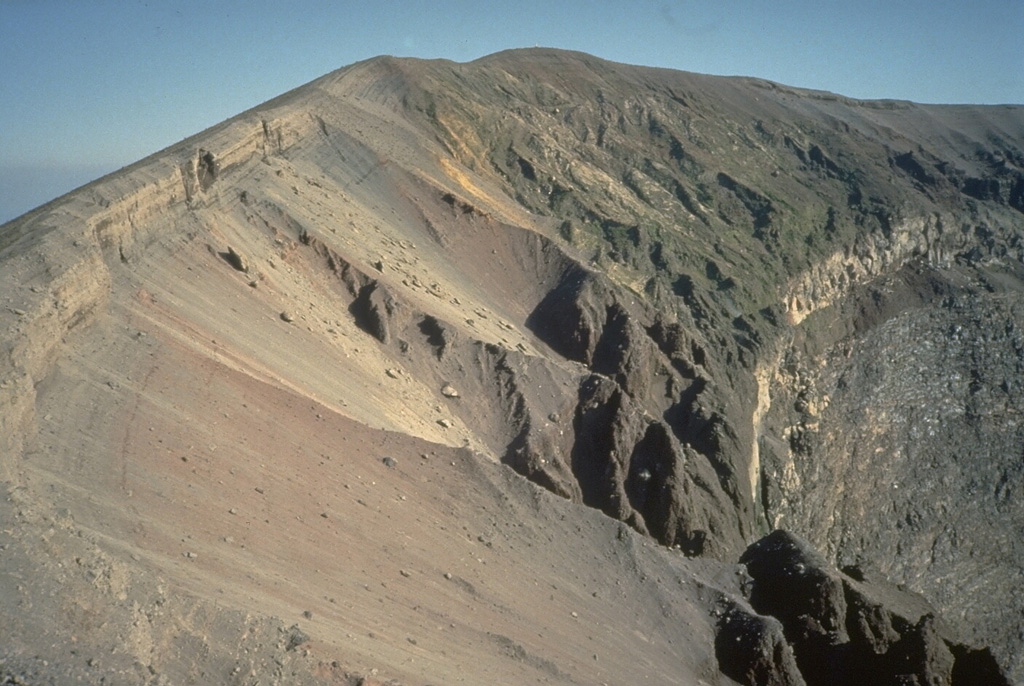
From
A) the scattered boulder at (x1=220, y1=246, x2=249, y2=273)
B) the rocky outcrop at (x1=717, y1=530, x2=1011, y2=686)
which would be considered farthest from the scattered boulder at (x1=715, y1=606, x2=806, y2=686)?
the scattered boulder at (x1=220, y1=246, x2=249, y2=273)

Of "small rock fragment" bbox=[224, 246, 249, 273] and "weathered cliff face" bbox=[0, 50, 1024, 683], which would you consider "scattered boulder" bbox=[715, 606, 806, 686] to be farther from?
"small rock fragment" bbox=[224, 246, 249, 273]

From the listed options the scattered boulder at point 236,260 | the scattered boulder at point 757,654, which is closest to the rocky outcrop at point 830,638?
the scattered boulder at point 757,654

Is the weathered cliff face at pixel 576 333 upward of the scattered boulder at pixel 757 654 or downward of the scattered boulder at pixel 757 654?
upward

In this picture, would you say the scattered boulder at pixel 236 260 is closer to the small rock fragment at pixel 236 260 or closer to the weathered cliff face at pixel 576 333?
the small rock fragment at pixel 236 260

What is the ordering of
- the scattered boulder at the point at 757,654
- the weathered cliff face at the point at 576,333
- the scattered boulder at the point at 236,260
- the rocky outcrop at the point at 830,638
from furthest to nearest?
1. the scattered boulder at the point at 236,260
2. the rocky outcrop at the point at 830,638
3. the scattered boulder at the point at 757,654
4. the weathered cliff face at the point at 576,333

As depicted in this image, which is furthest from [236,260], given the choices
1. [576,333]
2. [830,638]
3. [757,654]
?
[830,638]

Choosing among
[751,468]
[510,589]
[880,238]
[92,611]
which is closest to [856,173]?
[880,238]

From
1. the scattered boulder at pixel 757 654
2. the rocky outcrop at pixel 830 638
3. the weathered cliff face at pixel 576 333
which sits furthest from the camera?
the rocky outcrop at pixel 830 638

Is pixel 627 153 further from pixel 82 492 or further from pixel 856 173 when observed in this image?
pixel 82 492
